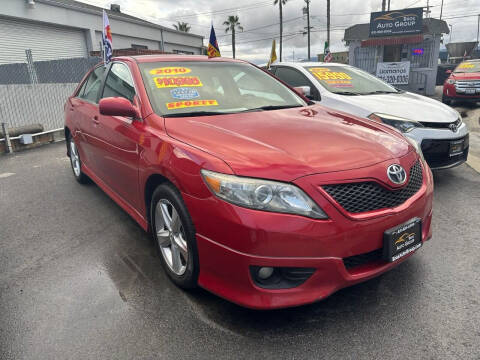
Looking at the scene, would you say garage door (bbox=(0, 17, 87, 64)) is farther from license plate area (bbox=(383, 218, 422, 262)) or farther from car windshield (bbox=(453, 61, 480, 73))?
license plate area (bbox=(383, 218, 422, 262))

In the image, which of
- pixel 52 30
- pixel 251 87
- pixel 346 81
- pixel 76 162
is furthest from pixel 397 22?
pixel 76 162

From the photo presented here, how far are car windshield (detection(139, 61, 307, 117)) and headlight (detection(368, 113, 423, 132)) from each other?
1393 mm

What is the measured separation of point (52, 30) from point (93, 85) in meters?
17.1

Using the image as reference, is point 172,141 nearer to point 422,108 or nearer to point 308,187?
point 308,187

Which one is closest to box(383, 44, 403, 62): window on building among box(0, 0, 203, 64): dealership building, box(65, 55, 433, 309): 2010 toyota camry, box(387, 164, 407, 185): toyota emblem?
box(0, 0, 203, 64): dealership building

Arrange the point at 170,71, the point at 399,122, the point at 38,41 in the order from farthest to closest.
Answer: the point at 38,41 → the point at 399,122 → the point at 170,71

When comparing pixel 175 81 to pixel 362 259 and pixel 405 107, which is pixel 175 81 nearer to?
pixel 362 259

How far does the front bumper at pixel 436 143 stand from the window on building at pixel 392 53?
1930cm

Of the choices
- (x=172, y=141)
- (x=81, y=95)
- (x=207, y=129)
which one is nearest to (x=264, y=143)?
(x=207, y=129)

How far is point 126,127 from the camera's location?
9.32 ft

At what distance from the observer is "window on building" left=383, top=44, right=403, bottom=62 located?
829 inches

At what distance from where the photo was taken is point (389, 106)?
453 cm

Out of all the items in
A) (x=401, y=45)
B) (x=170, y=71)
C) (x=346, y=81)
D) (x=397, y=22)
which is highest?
(x=397, y=22)

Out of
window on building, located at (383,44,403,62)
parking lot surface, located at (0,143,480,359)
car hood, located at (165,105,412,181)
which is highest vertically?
window on building, located at (383,44,403,62)
